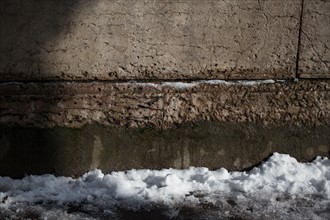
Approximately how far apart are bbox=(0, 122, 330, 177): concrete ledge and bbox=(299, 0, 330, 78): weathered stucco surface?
41 cm

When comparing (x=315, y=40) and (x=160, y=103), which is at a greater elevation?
(x=315, y=40)

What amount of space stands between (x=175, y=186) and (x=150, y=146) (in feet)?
1.16

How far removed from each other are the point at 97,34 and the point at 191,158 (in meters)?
1.07

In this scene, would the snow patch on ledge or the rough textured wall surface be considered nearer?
the rough textured wall surface

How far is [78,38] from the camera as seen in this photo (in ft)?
9.02

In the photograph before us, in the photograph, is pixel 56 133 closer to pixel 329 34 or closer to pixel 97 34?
pixel 97 34

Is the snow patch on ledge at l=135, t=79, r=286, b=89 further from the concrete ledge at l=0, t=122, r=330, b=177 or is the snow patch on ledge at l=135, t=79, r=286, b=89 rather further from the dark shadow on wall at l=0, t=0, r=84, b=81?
the dark shadow on wall at l=0, t=0, r=84, b=81

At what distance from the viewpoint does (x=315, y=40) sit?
2.89 m

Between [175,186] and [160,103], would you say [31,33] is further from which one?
[175,186]

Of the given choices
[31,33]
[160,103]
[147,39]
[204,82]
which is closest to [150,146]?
[160,103]

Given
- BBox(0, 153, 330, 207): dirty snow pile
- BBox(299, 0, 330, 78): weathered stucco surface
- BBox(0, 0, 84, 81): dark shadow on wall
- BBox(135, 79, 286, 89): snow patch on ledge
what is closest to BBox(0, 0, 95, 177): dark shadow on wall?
BBox(0, 0, 84, 81): dark shadow on wall

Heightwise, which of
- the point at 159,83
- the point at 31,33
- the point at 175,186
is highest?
the point at 31,33

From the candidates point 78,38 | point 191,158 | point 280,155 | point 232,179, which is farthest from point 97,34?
point 280,155

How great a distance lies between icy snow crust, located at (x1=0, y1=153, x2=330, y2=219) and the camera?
257cm
